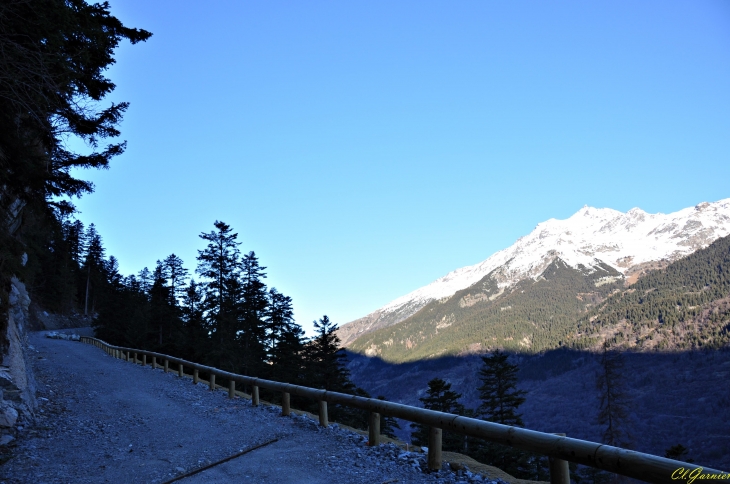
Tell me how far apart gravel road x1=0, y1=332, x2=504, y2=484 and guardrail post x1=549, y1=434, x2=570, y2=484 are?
1437 mm

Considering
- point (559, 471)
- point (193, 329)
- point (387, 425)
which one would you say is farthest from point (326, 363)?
point (559, 471)

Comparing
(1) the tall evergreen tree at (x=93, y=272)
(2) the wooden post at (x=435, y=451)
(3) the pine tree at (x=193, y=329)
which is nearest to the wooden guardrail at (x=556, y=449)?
(2) the wooden post at (x=435, y=451)

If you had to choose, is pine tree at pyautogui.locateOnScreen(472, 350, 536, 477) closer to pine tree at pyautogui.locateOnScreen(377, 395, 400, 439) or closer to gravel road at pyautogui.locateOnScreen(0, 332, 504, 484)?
pine tree at pyautogui.locateOnScreen(377, 395, 400, 439)

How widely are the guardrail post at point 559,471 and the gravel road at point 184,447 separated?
1.44m

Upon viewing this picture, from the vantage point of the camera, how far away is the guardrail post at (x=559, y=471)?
559cm

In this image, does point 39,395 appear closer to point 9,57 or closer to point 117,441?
point 117,441

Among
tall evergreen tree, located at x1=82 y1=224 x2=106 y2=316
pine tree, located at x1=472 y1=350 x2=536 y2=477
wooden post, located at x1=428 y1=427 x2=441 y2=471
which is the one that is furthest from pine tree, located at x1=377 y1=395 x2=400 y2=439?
tall evergreen tree, located at x1=82 y1=224 x2=106 y2=316

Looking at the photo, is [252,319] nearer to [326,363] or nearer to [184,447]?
[326,363]

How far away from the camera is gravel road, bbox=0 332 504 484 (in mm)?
7453

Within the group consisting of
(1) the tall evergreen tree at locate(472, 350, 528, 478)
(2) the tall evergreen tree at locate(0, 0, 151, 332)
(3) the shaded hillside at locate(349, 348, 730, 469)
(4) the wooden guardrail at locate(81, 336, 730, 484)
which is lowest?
(3) the shaded hillside at locate(349, 348, 730, 469)

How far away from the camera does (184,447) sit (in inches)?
362

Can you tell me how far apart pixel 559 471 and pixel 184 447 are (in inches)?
262

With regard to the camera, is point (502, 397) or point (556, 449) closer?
point (556, 449)

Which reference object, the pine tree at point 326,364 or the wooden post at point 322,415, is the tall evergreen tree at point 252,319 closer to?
the pine tree at point 326,364
